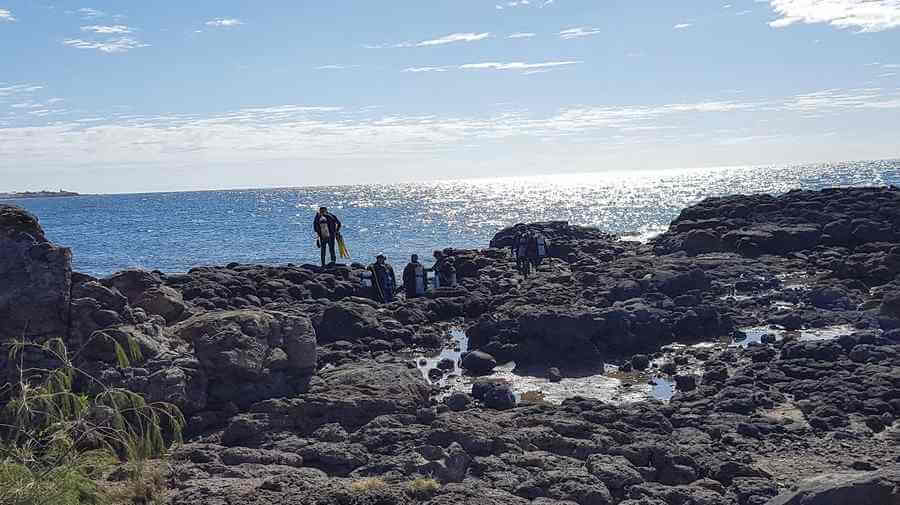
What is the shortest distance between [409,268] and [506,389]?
15.9 m

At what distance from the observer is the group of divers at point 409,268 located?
103 ft

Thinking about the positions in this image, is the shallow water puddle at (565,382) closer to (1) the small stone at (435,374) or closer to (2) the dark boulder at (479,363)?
(1) the small stone at (435,374)

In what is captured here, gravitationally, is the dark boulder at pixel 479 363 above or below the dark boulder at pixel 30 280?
below

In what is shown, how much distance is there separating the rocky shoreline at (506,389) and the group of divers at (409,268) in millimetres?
3257

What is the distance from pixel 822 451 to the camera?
13633 millimetres

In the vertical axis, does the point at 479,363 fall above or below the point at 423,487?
below

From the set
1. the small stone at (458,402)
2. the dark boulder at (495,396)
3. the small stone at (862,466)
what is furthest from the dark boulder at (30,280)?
the small stone at (862,466)

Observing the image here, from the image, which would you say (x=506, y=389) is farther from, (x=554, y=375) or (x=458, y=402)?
(x=554, y=375)

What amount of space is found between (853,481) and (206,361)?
35.8 feet

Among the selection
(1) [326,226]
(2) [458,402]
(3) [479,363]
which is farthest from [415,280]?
(2) [458,402]

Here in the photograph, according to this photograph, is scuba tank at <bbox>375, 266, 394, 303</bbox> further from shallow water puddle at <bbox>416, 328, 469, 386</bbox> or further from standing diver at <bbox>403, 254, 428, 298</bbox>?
shallow water puddle at <bbox>416, 328, 469, 386</bbox>

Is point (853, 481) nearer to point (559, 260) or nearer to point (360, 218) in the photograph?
point (559, 260)

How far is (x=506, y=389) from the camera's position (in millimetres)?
16953

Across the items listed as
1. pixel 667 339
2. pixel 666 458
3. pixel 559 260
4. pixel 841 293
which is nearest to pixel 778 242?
pixel 559 260
